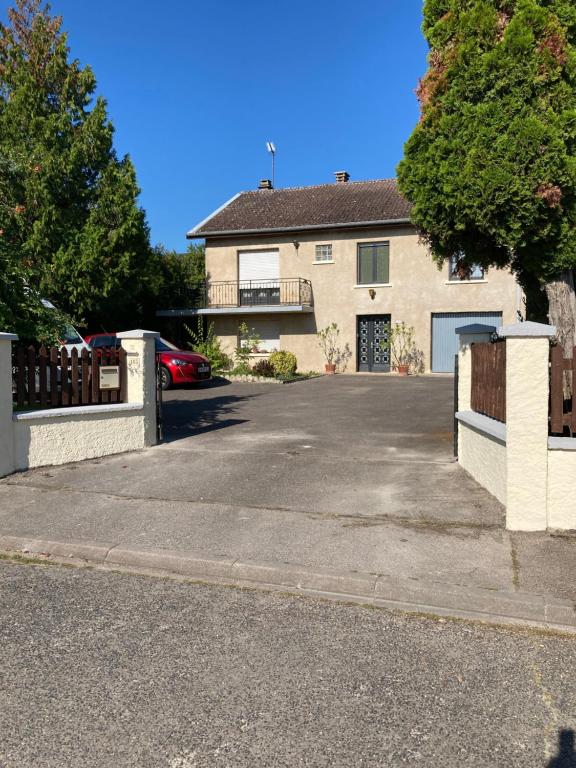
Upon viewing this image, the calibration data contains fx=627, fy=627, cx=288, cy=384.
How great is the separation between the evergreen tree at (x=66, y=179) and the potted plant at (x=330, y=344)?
7.33 m

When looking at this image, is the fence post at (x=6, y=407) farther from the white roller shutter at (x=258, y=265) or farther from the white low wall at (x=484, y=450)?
the white roller shutter at (x=258, y=265)

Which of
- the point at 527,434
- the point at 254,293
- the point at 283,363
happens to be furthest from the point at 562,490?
the point at 254,293

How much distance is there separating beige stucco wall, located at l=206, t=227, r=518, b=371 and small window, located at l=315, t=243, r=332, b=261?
22 centimetres

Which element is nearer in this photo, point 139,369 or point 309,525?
point 309,525

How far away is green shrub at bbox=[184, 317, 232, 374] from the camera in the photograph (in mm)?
24906

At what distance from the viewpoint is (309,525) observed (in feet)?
18.2

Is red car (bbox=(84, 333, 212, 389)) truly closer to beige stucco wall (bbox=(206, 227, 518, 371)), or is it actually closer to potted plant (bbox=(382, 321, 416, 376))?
beige stucco wall (bbox=(206, 227, 518, 371))

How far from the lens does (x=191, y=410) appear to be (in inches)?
531

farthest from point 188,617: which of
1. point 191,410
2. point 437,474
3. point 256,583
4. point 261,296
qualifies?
point 261,296

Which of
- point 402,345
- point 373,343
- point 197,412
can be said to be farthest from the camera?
point 373,343

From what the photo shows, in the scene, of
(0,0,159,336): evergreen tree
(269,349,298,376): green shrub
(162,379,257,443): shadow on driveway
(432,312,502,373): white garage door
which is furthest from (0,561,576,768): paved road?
(432,312,502,373): white garage door

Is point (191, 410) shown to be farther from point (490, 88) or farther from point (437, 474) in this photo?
point (490, 88)

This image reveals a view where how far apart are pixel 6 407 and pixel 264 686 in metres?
5.46

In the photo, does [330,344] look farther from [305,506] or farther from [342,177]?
[305,506]
